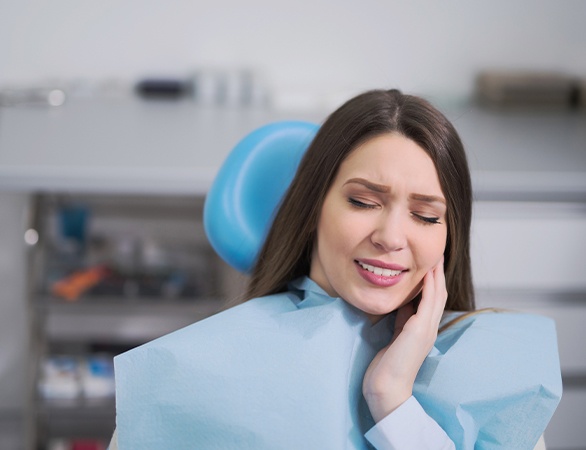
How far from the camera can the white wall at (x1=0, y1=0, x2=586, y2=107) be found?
2.68m

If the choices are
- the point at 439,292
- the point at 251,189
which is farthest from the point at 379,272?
the point at 251,189

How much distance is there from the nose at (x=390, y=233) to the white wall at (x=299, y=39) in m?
1.78

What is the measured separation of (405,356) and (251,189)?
42 centimetres

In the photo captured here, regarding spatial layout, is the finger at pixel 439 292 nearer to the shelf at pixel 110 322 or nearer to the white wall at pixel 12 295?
the shelf at pixel 110 322

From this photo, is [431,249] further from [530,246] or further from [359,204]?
[530,246]

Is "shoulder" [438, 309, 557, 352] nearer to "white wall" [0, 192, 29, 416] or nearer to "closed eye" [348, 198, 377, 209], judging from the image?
"closed eye" [348, 198, 377, 209]

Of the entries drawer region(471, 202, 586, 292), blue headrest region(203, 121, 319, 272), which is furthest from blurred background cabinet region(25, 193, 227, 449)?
blue headrest region(203, 121, 319, 272)

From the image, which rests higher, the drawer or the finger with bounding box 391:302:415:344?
the finger with bounding box 391:302:415:344

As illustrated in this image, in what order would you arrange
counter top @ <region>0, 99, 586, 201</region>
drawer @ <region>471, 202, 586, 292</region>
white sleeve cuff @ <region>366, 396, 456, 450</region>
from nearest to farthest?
white sleeve cuff @ <region>366, 396, 456, 450</region> < counter top @ <region>0, 99, 586, 201</region> < drawer @ <region>471, 202, 586, 292</region>

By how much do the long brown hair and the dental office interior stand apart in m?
0.88

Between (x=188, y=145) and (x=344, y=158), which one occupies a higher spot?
(x=344, y=158)

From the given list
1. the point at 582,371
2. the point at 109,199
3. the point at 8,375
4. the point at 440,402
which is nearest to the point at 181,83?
the point at 109,199

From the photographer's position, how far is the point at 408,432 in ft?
3.17

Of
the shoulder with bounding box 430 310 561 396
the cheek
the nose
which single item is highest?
the nose
